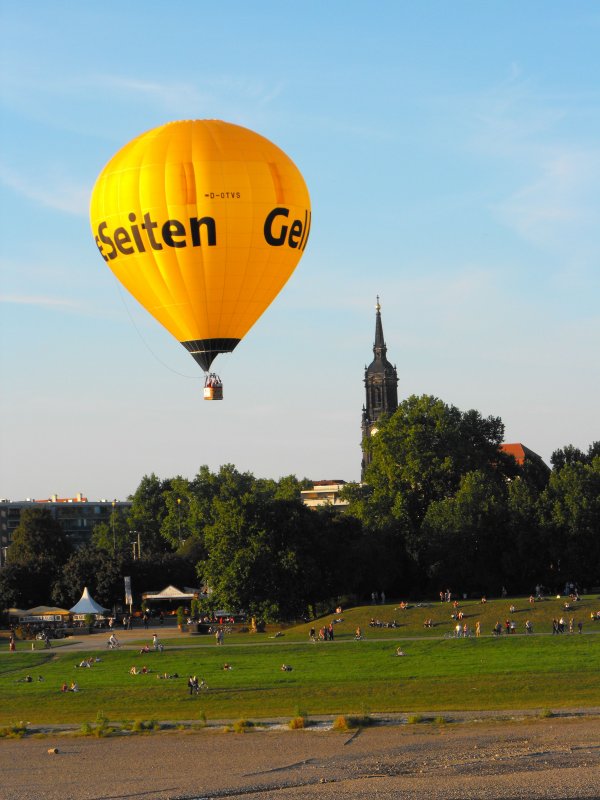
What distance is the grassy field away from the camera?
173 feet

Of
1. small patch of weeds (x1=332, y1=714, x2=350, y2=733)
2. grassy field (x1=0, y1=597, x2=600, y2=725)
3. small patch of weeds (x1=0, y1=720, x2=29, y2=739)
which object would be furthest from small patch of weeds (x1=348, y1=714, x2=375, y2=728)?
small patch of weeds (x1=0, y1=720, x2=29, y2=739)

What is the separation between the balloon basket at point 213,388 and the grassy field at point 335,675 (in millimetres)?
12184

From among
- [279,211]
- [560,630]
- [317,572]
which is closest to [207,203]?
[279,211]

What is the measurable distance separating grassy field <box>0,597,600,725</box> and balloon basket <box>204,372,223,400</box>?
1218cm

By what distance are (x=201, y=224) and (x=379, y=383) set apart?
480ft

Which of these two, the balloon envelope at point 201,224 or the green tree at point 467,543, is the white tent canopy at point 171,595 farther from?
the balloon envelope at point 201,224

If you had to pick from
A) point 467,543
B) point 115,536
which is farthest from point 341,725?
point 115,536

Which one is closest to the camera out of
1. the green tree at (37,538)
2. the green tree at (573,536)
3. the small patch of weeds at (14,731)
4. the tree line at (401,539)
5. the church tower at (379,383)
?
the small patch of weeds at (14,731)

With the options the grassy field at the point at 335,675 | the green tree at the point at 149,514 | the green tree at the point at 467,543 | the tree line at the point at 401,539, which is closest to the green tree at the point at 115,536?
the green tree at the point at 149,514

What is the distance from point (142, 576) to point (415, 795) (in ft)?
256

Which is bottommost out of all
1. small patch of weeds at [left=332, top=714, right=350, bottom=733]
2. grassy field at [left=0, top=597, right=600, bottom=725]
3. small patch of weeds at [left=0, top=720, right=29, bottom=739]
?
small patch of weeds at [left=332, top=714, right=350, bottom=733]

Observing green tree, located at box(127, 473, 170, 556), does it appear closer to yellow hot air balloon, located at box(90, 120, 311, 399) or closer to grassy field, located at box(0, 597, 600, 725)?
grassy field, located at box(0, 597, 600, 725)

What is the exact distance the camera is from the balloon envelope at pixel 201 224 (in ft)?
164

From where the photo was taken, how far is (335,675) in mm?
59188
